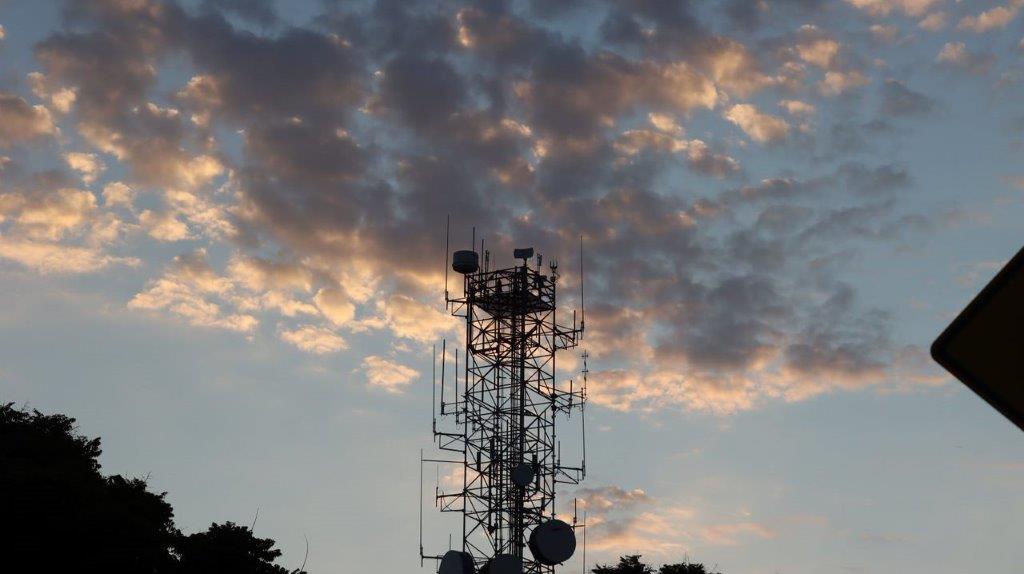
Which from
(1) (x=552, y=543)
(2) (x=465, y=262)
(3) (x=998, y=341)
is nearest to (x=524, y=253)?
(2) (x=465, y=262)

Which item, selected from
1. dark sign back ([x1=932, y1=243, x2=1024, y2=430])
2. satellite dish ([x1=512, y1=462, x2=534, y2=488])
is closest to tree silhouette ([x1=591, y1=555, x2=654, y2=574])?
satellite dish ([x1=512, y1=462, x2=534, y2=488])

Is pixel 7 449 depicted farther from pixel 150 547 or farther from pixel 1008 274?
pixel 1008 274

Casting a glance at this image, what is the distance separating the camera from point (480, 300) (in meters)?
45.0

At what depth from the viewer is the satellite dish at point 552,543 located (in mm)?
39438

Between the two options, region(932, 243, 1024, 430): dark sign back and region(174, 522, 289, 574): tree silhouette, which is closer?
region(932, 243, 1024, 430): dark sign back

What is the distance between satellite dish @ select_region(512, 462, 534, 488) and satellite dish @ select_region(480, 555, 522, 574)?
2.94m

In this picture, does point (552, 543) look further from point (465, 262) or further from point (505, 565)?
point (465, 262)

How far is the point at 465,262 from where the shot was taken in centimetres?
4534

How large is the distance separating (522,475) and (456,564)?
3.91m

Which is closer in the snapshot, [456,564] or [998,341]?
[998,341]

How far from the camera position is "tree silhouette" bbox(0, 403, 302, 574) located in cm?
4028

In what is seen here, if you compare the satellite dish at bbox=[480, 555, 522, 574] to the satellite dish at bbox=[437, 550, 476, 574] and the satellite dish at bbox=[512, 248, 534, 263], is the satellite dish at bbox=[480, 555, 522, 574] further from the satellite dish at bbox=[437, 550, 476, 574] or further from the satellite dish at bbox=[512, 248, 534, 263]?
the satellite dish at bbox=[512, 248, 534, 263]

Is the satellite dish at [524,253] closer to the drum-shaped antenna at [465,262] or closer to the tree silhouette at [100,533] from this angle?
the drum-shaped antenna at [465,262]

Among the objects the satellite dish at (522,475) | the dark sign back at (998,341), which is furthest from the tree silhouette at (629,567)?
the dark sign back at (998,341)
